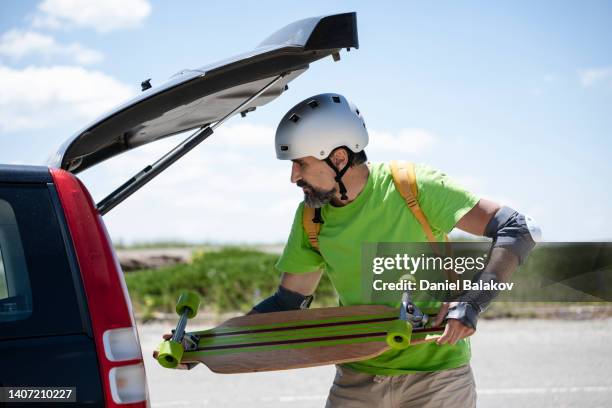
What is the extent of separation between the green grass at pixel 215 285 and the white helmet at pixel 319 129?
8279mm

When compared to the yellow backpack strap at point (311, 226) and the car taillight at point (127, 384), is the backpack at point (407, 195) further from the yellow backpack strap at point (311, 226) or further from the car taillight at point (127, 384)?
the car taillight at point (127, 384)

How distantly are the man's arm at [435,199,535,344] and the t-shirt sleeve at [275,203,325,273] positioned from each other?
2.29 feet

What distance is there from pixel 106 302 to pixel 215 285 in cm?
1042

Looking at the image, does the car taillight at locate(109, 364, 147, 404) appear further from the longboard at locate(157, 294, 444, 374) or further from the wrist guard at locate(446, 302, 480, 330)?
the wrist guard at locate(446, 302, 480, 330)

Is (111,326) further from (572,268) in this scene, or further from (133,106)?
(572,268)

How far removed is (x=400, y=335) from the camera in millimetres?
3320

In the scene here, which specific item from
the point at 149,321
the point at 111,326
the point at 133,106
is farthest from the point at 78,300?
the point at 149,321

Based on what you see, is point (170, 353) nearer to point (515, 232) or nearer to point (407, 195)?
point (407, 195)

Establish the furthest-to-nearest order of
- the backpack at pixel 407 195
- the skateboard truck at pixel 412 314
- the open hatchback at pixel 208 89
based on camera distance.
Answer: the backpack at pixel 407 195 < the skateboard truck at pixel 412 314 < the open hatchback at pixel 208 89

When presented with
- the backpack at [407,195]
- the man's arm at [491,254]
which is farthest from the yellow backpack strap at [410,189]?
the man's arm at [491,254]

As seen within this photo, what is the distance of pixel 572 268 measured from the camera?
359 inches

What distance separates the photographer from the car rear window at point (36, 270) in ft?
8.54

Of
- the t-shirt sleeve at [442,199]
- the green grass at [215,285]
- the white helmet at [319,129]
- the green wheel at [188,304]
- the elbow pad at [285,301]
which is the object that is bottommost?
the green grass at [215,285]

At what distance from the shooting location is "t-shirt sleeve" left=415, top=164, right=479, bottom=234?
363 cm
